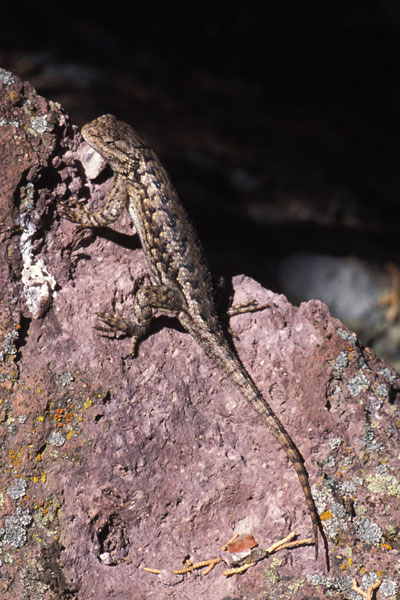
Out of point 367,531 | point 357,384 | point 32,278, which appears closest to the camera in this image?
point 367,531

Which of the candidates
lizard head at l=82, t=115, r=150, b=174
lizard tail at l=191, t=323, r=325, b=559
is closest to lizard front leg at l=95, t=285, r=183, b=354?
lizard tail at l=191, t=323, r=325, b=559

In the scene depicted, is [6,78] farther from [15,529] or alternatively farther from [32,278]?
[15,529]

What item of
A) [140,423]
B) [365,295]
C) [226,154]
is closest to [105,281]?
[140,423]

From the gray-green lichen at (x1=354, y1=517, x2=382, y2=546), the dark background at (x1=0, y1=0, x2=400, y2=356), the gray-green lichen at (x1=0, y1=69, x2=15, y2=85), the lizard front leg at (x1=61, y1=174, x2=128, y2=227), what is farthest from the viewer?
the dark background at (x1=0, y1=0, x2=400, y2=356)

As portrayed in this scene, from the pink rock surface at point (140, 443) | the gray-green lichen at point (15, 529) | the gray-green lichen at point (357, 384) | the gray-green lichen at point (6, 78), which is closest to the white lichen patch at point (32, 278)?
the pink rock surface at point (140, 443)

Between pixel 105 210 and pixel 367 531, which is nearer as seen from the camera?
pixel 367 531

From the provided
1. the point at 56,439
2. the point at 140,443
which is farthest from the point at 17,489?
the point at 140,443

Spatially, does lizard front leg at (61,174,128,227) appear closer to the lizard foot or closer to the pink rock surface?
the pink rock surface
